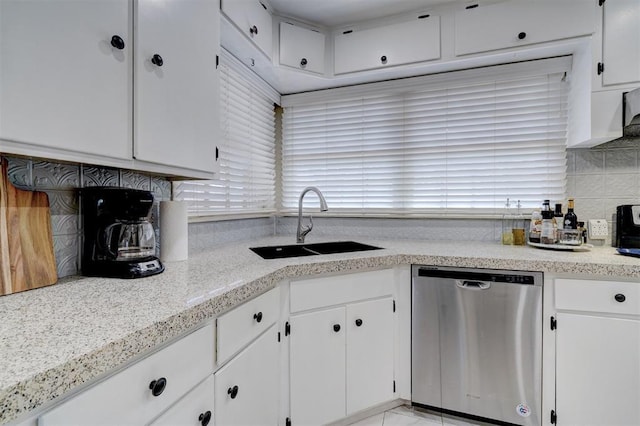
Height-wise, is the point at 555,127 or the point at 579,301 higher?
the point at 555,127

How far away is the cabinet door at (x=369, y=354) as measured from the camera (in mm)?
1623

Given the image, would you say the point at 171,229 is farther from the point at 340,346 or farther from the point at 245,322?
the point at 340,346

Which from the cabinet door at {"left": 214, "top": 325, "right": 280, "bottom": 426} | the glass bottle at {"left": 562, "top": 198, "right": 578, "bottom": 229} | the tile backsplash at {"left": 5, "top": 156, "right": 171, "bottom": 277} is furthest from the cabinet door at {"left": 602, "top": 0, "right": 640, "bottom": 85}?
the tile backsplash at {"left": 5, "top": 156, "right": 171, "bottom": 277}

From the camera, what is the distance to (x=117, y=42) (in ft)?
3.21

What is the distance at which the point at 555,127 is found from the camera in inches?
81.8

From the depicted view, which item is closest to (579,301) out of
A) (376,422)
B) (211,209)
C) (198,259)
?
(376,422)

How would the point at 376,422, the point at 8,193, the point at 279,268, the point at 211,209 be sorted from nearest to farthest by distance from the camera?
the point at 8,193
the point at 279,268
the point at 376,422
the point at 211,209

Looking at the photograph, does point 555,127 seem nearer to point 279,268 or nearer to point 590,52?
point 590,52

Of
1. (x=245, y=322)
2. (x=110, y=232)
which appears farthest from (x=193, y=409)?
(x=110, y=232)

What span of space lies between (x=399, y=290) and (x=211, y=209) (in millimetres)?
1236

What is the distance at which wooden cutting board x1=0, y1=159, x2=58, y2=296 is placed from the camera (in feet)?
2.92

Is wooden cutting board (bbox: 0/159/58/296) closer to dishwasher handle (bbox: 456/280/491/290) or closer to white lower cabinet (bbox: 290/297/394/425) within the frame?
white lower cabinet (bbox: 290/297/394/425)

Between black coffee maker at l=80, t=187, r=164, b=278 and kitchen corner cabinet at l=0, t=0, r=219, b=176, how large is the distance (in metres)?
0.14

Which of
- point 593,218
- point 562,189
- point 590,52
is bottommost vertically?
point 593,218
